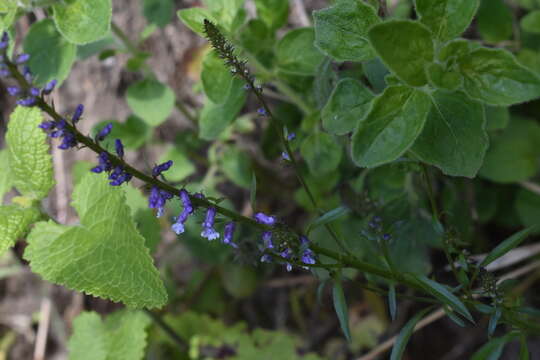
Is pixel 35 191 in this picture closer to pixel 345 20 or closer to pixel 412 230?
pixel 345 20

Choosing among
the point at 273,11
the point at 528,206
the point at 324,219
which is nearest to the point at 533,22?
the point at 528,206

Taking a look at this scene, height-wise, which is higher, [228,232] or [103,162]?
[103,162]

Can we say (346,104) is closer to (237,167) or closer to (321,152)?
(321,152)

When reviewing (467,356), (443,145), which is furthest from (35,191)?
(467,356)

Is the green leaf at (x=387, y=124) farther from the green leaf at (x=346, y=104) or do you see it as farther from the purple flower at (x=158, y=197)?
the purple flower at (x=158, y=197)

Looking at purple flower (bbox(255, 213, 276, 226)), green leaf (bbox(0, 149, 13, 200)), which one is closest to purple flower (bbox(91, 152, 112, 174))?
purple flower (bbox(255, 213, 276, 226))

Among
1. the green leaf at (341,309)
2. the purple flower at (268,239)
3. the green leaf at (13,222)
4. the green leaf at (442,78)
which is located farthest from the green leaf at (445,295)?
the green leaf at (13,222)
